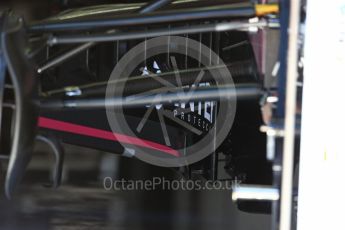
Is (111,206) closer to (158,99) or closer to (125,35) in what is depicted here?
(158,99)

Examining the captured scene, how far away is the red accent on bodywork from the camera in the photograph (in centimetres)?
137

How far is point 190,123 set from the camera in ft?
4.84

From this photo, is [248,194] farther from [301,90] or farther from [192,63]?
[192,63]

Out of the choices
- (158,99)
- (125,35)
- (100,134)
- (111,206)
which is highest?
(125,35)

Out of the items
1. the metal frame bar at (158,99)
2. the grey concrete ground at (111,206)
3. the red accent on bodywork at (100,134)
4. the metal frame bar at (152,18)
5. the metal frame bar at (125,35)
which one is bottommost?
the grey concrete ground at (111,206)

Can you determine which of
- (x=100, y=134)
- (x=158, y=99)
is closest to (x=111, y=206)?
(x=100, y=134)

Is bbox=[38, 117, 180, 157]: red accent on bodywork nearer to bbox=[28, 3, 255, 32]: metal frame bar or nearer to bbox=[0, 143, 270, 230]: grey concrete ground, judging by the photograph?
bbox=[0, 143, 270, 230]: grey concrete ground

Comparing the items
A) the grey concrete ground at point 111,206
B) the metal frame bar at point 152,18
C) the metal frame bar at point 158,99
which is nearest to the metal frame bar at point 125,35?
the metal frame bar at point 152,18

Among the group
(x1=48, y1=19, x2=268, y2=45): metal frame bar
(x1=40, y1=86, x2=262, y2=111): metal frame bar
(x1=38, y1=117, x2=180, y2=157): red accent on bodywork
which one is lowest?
(x1=38, y1=117, x2=180, y2=157): red accent on bodywork

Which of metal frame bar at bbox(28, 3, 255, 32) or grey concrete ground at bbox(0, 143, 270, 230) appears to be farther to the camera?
grey concrete ground at bbox(0, 143, 270, 230)

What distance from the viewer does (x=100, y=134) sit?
1.45 m

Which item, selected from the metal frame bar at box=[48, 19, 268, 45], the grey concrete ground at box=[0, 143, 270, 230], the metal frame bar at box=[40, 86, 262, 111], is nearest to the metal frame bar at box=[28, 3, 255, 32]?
the metal frame bar at box=[48, 19, 268, 45]

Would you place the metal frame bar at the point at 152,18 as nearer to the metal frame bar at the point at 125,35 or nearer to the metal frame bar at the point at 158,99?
the metal frame bar at the point at 125,35

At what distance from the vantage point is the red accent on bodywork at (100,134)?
4.50 feet
